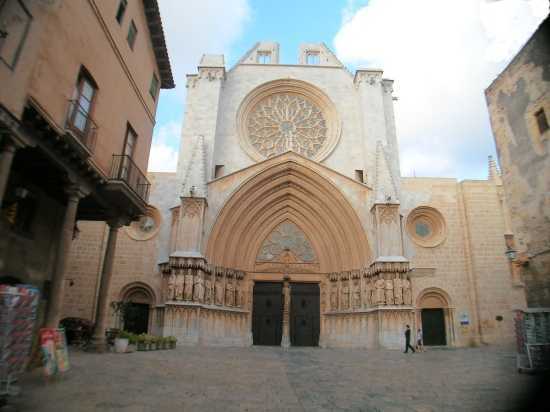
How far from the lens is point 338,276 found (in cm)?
1889

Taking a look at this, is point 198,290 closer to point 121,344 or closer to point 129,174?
point 121,344

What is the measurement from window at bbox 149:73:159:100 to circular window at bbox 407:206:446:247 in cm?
1462

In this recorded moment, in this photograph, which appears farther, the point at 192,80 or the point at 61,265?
the point at 192,80

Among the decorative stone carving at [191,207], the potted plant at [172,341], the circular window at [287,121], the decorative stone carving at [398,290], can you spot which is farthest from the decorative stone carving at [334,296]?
the potted plant at [172,341]

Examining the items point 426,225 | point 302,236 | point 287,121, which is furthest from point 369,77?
point 302,236

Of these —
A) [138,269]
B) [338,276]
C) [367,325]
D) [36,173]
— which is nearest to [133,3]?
[36,173]

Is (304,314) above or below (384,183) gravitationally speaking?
below

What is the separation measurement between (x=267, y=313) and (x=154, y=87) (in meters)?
11.7

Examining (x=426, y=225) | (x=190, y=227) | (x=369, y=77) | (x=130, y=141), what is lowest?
(x=190, y=227)

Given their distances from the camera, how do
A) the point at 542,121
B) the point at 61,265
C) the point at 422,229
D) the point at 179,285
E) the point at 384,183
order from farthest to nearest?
the point at 422,229 < the point at 384,183 < the point at 179,285 < the point at 542,121 < the point at 61,265

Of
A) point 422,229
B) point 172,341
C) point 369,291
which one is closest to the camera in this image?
point 172,341

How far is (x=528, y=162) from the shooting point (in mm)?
10766

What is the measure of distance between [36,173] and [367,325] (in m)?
14.0

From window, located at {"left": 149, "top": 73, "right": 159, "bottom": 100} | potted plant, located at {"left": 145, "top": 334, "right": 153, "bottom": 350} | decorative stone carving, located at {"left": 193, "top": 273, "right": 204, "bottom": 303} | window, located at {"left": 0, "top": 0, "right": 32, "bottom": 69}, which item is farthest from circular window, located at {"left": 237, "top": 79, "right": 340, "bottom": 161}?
window, located at {"left": 0, "top": 0, "right": 32, "bottom": 69}
